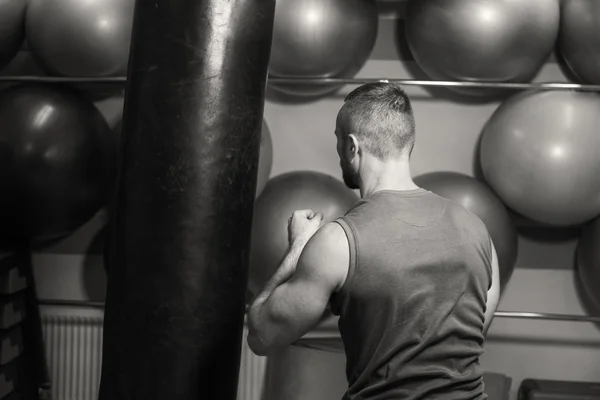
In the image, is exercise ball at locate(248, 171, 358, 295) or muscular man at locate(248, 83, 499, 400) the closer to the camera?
muscular man at locate(248, 83, 499, 400)

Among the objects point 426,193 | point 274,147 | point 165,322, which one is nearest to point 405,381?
point 426,193

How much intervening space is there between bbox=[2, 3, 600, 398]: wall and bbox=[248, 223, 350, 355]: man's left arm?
152 centimetres

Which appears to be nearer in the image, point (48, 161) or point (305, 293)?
point (305, 293)

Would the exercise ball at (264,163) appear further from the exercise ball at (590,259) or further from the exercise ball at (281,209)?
the exercise ball at (590,259)

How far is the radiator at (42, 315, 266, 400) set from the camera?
2766 mm

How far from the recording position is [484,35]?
7.23 ft

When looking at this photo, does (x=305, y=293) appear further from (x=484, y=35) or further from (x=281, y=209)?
(x=484, y=35)

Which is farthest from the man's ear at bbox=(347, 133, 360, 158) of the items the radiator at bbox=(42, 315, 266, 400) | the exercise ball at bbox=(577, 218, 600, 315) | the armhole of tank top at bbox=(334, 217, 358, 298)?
the radiator at bbox=(42, 315, 266, 400)

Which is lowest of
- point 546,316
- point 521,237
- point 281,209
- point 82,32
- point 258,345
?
point 546,316

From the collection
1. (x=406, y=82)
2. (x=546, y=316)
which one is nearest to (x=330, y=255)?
(x=406, y=82)

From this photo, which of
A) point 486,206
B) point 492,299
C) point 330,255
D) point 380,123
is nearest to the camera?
point 330,255

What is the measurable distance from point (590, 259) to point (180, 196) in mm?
1514

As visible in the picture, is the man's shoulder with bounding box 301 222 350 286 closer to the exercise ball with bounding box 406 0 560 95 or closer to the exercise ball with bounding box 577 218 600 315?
the exercise ball with bounding box 406 0 560 95

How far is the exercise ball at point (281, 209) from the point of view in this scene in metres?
2.28
